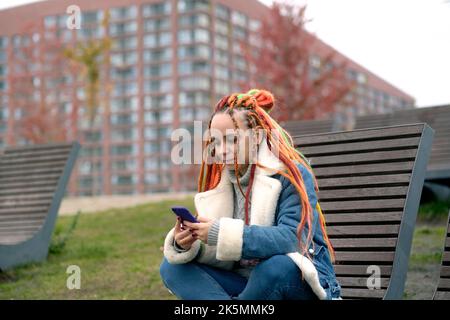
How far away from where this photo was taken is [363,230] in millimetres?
3357

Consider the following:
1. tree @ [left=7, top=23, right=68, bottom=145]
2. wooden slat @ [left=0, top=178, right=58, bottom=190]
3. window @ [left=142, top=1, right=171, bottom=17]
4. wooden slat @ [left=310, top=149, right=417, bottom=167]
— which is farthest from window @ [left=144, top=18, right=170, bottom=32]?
wooden slat @ [left=310, top=149, right=417, bottom=167]

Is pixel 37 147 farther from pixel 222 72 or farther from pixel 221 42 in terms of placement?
pixel 221 42

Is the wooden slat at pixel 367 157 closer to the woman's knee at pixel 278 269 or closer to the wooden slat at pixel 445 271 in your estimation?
the wooden slat at pixel 445 271

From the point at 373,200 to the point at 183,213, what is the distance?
4.87 ft

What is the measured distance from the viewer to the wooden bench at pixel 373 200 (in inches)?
126

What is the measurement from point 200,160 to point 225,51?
58861 millimetres

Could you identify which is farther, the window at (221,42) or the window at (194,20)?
the window at (221,42)

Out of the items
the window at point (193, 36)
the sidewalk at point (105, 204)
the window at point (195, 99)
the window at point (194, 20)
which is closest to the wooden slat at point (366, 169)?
the sidewalk at point (105, 204)

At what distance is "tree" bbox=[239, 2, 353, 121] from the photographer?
2059 cm

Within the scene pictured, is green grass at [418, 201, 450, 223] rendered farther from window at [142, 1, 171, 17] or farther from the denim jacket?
window at [142, 1, 171, 17]

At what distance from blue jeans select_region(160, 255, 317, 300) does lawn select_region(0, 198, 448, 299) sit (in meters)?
2.24

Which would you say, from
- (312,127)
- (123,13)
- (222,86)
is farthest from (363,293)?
(123,13)

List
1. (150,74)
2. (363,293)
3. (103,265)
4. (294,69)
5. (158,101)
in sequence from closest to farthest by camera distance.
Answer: (363,293), (103,265), (294,69), (158,101), (150,74)

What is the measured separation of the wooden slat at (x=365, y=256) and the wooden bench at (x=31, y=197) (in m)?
3.34
